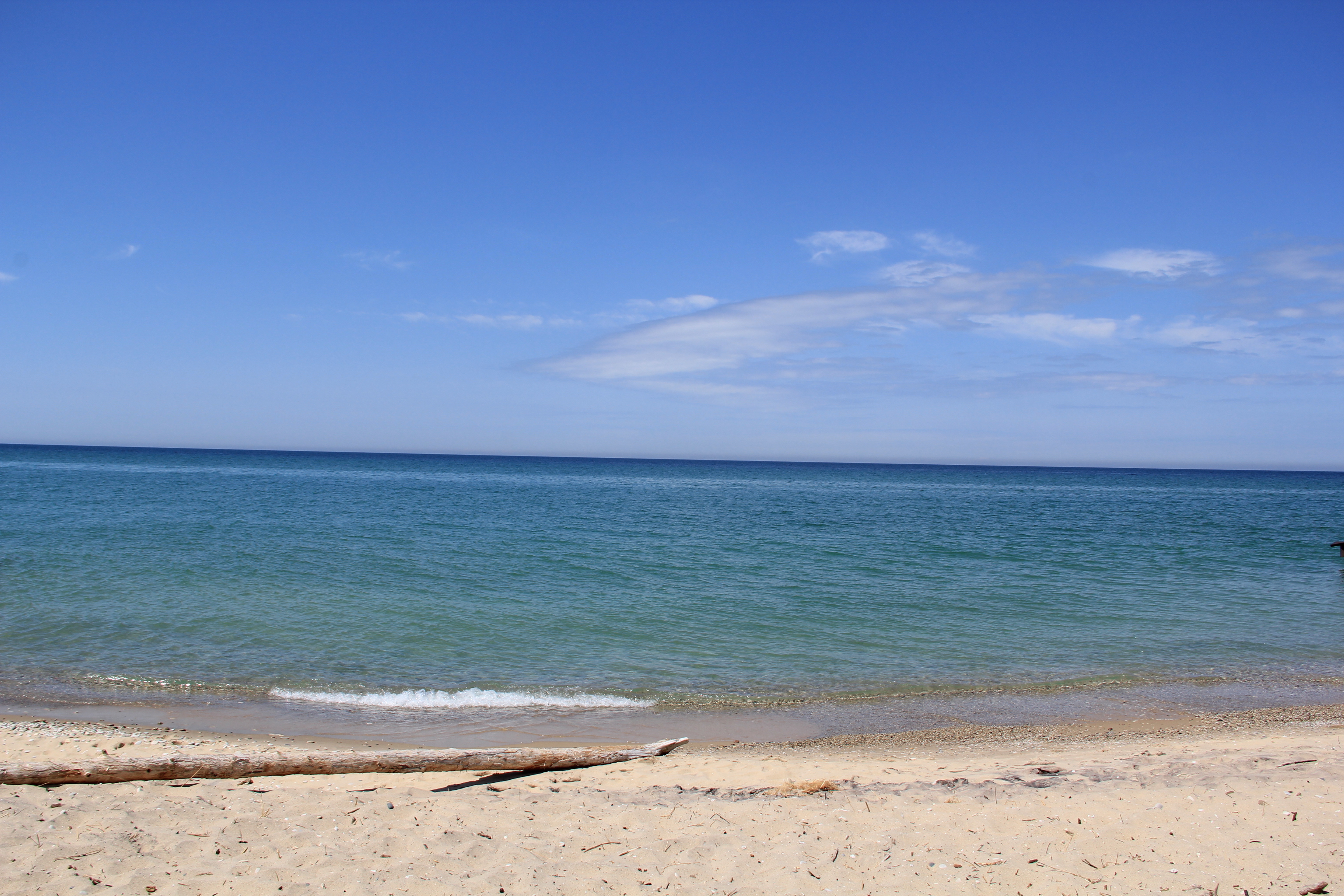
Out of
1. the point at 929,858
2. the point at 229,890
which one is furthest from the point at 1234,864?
the point at 229,890

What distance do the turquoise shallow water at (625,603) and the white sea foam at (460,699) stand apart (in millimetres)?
47

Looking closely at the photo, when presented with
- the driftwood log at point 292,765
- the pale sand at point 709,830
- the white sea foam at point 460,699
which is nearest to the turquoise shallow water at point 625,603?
the white sea foam at point 460,699

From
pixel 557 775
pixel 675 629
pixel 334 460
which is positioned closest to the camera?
pixel 557 775

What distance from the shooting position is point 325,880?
16.3ft

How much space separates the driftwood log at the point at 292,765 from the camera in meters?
6.25

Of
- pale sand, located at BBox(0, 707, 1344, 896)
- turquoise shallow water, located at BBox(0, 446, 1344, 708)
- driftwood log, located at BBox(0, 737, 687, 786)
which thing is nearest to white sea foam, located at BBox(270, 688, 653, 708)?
turquoise shallow water, located at BBox(0, 446, 1344, 708)

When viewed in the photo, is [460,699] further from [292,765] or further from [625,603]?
[625,603]

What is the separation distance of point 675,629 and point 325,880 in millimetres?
9308

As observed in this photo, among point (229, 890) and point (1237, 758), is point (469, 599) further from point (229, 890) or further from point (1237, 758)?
point (1237, 758)

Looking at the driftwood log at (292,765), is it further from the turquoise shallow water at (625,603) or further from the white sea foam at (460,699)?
the turquoise shallow water at (625,603)

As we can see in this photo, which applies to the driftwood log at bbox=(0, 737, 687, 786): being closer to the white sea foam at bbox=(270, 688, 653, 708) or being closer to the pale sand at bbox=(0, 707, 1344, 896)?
the pale sand at bbox=(0, 707, 1344, 896)

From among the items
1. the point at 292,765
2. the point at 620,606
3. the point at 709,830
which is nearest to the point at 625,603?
the point at 620,606

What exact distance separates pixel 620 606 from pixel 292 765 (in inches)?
374

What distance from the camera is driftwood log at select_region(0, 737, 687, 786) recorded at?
20.5ft
